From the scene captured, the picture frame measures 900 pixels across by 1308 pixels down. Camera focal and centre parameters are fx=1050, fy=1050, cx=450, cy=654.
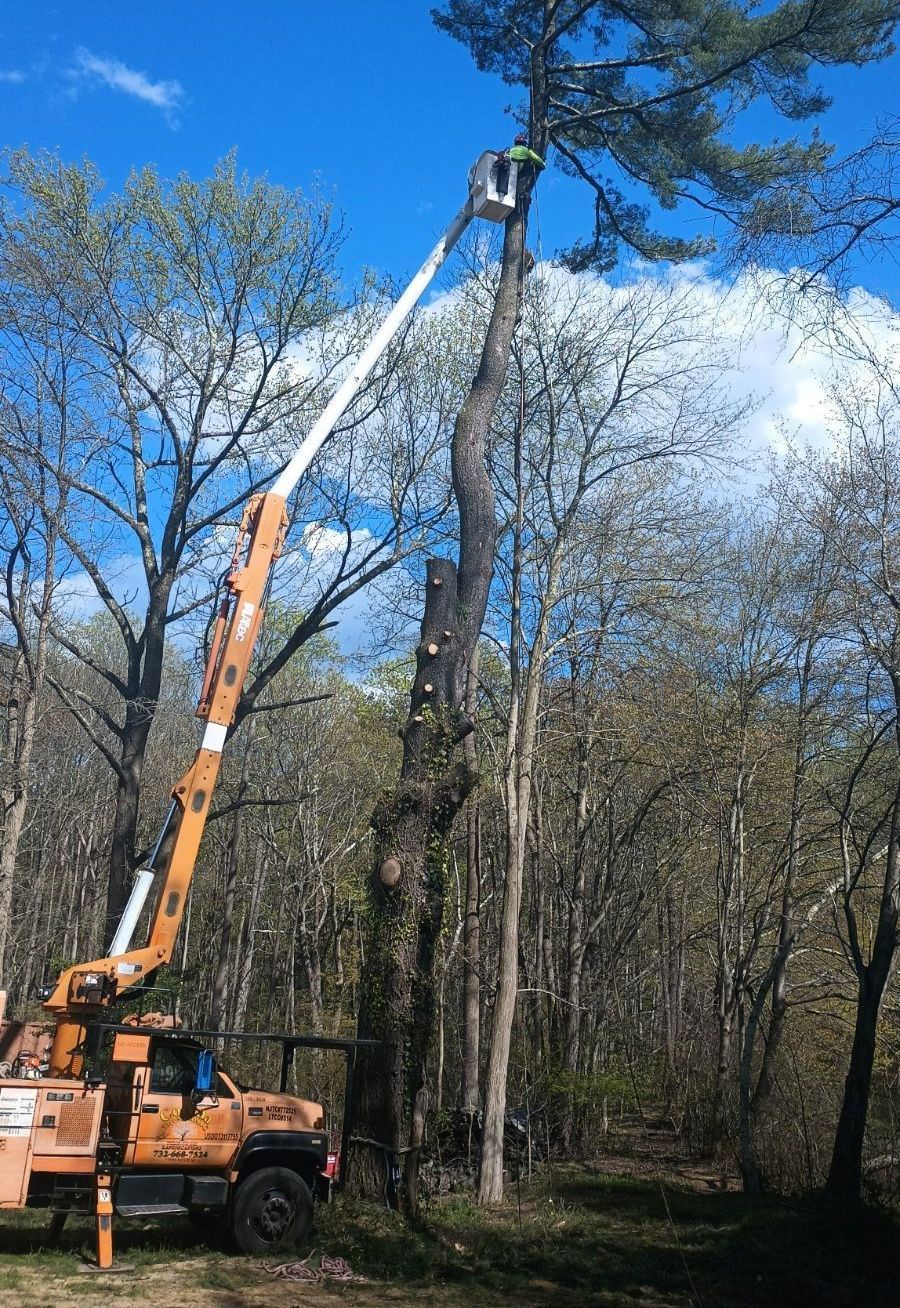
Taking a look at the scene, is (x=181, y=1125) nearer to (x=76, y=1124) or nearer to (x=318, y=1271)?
(x=76, y=1124)

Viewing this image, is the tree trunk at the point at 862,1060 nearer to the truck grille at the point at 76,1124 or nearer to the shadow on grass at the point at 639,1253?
the shadow on grass at the point at 639,1253

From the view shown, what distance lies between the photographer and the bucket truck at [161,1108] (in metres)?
7.98

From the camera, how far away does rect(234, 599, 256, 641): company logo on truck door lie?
10367 mm

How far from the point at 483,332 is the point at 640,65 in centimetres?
458

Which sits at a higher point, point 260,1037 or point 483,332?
point 483,332

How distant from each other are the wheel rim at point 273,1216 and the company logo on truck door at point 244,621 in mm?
5002

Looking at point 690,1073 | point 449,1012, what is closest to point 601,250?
point 690,1073

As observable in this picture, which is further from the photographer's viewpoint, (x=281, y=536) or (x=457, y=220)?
(x=457, y=220)

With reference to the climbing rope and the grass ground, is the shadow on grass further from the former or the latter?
the climbing rope

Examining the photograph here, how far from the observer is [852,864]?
1881 cm

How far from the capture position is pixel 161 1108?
A: 871cm

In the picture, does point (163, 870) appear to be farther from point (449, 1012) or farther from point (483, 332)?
point (449, 1012)

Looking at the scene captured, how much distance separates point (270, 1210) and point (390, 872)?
10.0ft

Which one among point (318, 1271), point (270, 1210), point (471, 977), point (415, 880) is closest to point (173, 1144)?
point (270, 1210)
